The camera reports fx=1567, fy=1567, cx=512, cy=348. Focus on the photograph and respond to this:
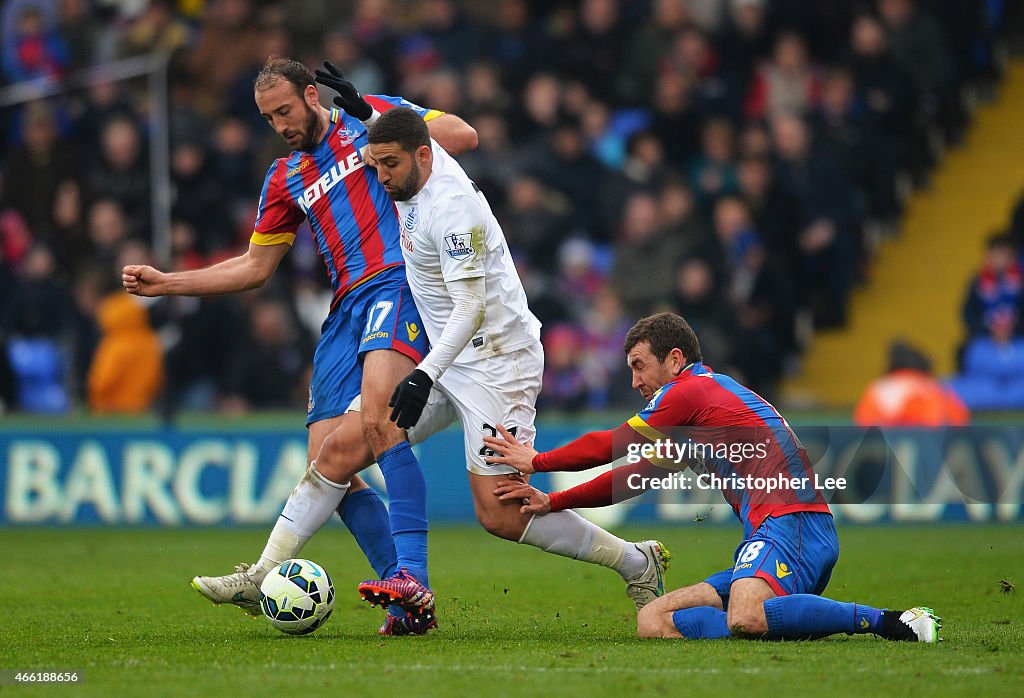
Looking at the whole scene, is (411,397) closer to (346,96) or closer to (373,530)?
(373,530)

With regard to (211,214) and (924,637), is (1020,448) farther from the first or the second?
(211,214)

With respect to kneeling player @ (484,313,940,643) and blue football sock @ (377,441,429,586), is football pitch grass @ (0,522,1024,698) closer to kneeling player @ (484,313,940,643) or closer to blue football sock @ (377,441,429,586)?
kneeling player @ (484,313,940,643)

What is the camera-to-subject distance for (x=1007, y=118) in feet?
60.1

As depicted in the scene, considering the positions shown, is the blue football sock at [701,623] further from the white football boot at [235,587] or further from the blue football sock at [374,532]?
the white football boot at [235,587]

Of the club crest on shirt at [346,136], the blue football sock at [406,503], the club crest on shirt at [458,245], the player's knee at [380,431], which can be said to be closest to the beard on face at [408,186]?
the club crest on shirt at [458,245]

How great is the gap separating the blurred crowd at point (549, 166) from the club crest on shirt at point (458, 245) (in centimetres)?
693

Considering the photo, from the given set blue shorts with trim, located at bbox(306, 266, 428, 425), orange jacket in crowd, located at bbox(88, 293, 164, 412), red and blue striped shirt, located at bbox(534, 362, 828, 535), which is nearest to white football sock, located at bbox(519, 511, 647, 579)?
red and blue striped shirt, located at bbox(534, 362, 828, 535)

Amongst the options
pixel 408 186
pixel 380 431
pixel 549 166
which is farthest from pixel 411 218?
pixel 549 166

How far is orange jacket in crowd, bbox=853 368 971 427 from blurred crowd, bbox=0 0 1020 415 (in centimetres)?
137

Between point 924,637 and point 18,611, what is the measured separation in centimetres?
468

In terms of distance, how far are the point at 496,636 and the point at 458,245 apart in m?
1.83

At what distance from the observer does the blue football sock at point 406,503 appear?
23.9ft

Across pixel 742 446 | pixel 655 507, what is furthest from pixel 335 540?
pixel 742 446

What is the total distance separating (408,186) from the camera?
7.29 metres
